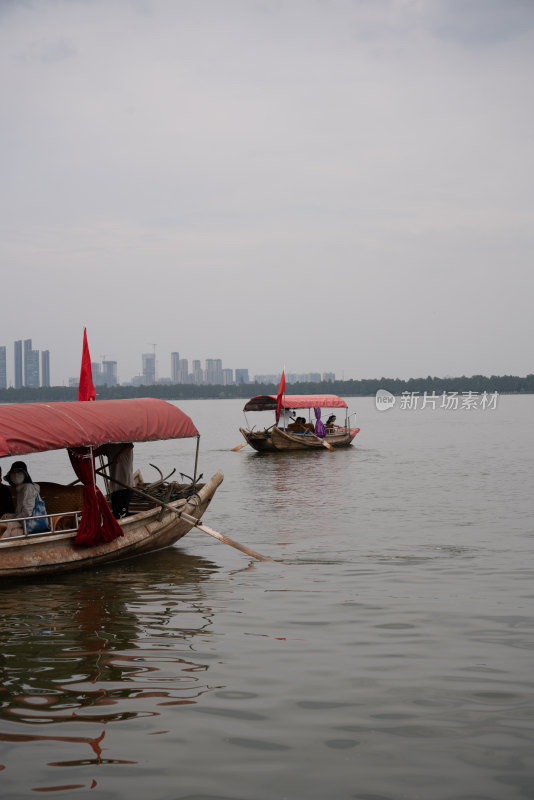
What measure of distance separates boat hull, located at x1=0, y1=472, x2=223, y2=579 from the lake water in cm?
27

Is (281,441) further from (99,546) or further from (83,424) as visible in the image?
(83,424)

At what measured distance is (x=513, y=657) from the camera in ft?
26.1

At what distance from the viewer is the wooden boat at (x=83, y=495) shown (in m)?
11.5

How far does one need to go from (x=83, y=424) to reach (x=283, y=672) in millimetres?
5895

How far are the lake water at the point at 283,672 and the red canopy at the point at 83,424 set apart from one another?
2.07 m

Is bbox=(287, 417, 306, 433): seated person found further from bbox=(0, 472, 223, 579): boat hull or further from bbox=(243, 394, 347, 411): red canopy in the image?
bbox=(0, 472, 223, 579): boat hull

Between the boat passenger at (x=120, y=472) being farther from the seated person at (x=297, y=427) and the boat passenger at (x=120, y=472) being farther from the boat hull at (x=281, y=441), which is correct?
the seated person at (x=297, y=427)

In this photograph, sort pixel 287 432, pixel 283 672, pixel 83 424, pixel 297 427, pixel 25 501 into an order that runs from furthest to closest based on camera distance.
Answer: pixel 297 427
pixel 287 432
pixel 83 424
pixel 25 501
pixel 283 672

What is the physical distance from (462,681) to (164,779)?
2.99 meters

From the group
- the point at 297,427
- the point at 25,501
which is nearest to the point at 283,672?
the point at 25,501

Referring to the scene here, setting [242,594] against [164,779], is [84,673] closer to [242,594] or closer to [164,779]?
[164,779]

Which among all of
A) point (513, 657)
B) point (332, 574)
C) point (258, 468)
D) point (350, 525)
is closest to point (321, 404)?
point (258, 468)

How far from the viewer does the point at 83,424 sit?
12.3m

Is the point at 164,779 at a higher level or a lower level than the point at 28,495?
lower
